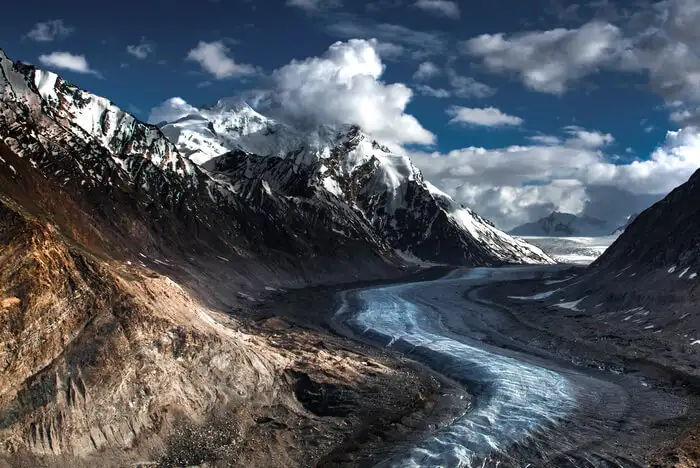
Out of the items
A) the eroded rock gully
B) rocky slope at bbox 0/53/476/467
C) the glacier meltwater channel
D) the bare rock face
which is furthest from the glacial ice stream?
the bare rock face

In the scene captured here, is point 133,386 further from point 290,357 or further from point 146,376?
point 290,357

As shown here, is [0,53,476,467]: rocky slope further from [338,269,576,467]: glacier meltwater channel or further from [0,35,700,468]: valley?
[338,269,576,467]: glacier meltwater channel

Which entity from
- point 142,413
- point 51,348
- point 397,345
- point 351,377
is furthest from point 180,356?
point 397,345

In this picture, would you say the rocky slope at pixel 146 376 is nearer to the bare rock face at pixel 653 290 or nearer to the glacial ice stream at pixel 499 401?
the glacial ice stream at pixel 499 401

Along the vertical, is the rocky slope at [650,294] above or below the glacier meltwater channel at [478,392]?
above

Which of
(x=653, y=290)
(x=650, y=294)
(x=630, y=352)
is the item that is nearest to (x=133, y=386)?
(x=630, y=352)

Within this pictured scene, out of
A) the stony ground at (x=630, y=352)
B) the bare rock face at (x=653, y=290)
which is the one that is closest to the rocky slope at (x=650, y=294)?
the bare rock face at (x=653, y=290)

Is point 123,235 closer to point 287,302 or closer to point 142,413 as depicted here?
point 287,302
